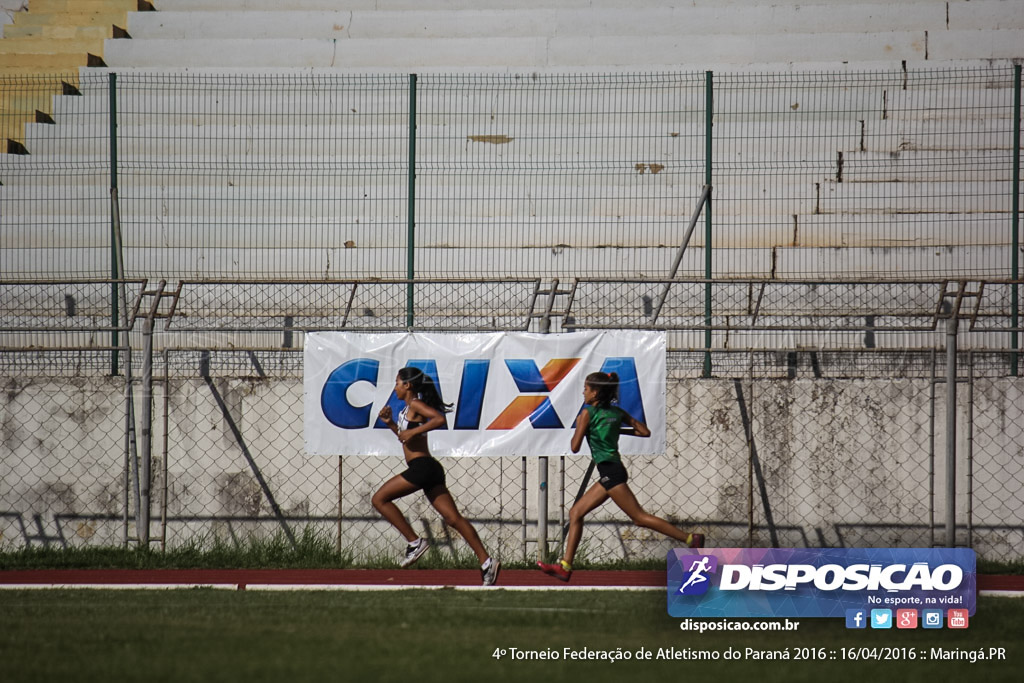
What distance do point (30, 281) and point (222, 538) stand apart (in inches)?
121

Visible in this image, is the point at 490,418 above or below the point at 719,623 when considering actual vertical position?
above

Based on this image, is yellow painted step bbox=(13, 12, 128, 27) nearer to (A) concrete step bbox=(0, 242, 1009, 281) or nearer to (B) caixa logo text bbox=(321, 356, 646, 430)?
(A) concrete step bbox=(0, 242, 1009, 281)

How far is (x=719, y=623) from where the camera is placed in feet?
23.3

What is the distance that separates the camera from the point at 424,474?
9258 mm

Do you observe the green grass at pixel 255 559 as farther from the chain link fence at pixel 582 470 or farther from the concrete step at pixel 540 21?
the concrete step at pixel 540 21

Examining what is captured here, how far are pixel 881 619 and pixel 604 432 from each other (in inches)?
107

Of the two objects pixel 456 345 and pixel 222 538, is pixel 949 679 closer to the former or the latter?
pixel 456 345

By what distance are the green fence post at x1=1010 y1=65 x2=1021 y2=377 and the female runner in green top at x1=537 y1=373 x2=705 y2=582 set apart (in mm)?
4292

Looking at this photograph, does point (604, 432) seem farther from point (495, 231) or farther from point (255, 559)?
point (495, 231)

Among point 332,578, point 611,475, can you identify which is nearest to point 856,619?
point 611,475

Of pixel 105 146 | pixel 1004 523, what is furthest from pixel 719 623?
pixel 105 146

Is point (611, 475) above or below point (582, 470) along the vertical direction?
above

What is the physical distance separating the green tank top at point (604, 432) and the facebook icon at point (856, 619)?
2424 millimetres

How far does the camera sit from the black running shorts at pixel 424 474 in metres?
9.27
